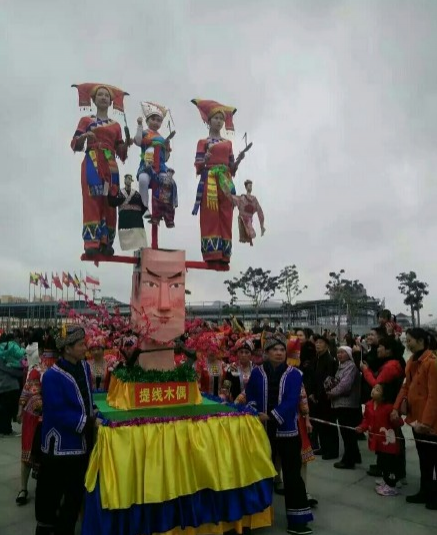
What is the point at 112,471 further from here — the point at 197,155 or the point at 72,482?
the point at 197,155

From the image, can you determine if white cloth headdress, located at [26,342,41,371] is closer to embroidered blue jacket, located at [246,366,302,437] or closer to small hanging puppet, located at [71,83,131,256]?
small hanging puppet, located at [71,83,131,256]

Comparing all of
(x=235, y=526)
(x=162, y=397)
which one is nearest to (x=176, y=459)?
(x=235, y=526)

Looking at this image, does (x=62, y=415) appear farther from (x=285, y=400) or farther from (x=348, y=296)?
(x=348, y=296)

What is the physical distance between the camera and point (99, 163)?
4.29 metres

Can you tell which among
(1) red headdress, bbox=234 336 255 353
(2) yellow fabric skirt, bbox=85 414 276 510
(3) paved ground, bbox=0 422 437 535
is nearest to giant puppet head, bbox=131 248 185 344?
(1) red headdress, bbox=234 336 255 353

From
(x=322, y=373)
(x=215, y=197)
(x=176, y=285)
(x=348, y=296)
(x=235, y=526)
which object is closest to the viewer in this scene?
(x=235, y=526)

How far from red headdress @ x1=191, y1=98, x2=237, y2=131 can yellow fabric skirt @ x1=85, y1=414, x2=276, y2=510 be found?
3.06 metres

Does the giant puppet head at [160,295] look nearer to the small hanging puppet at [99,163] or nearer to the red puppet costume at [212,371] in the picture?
the small hanging puppet at [99,163]

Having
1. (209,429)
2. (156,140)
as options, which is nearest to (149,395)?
(209,429)

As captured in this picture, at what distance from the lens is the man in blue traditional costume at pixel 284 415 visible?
11.1 feet

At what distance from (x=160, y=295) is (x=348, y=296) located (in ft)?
120

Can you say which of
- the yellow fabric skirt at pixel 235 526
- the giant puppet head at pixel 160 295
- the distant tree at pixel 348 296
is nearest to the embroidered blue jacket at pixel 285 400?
the yellow fabric skirt at pixel 235 526

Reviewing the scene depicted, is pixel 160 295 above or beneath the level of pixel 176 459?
above

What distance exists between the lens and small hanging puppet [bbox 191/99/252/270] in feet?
15.3
